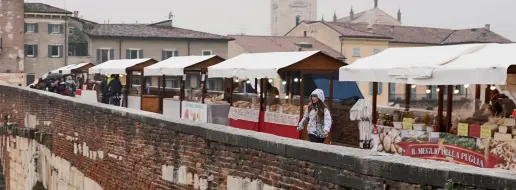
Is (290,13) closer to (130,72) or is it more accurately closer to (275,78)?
(130,72)

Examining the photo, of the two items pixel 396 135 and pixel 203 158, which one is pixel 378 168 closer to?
pixel 203 158

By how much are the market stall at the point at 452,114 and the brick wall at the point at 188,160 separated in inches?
132

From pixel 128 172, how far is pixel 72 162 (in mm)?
3804

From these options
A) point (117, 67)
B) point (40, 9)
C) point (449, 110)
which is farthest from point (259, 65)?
point (40, 9)

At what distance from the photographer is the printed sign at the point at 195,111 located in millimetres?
18625

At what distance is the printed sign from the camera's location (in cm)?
1862

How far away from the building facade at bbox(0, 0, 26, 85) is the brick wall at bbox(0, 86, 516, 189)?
149 ft

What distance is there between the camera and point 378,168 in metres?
5.83

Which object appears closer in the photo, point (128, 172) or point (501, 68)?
point (501, 68)

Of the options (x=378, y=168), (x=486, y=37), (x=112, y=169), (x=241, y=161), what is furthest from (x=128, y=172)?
(x=486, y=37)

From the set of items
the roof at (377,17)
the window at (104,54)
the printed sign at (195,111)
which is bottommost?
the printed sign at (195,111)

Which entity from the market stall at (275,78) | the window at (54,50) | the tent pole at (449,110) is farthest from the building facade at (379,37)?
the tent pole at (449,110)

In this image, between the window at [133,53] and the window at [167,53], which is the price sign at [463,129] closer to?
the window at [133,53]

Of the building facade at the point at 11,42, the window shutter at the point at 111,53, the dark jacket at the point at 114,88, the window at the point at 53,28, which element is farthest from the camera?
the window at the point at 53,28
